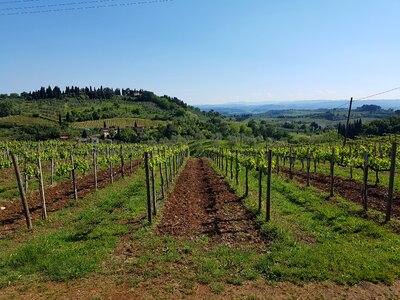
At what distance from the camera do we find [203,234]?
11977 millimetres

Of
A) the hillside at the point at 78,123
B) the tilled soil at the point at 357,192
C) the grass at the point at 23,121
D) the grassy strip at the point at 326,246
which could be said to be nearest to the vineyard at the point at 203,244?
the grassy strip at the point at 326,246

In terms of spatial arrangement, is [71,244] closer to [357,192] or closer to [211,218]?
[211,218]

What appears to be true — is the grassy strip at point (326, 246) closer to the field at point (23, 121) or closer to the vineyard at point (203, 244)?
the vineyard at point (203, 244)

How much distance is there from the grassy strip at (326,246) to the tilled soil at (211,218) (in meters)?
0.80

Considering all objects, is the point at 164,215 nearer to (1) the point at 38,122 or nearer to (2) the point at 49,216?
(2) the point at 49,216

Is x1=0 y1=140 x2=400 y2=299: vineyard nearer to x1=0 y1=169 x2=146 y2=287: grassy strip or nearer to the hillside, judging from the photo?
x1=0 y1=169 x2=146 y2=287: grassy strip

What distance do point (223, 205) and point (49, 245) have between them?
882cm

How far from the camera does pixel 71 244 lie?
35.9ft

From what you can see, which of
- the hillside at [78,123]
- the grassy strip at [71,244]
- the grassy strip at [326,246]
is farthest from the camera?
the hillside at [78,123]

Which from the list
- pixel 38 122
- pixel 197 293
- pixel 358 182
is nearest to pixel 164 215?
pixel 197 293

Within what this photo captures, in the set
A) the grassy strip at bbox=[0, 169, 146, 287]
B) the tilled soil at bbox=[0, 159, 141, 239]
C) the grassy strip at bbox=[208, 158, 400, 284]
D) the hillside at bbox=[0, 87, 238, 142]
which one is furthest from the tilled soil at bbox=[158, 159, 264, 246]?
the hillside at bbox=[0, 87, 238, 142]

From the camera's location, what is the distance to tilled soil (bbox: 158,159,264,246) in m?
11.8

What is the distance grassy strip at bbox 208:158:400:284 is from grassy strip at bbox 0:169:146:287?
5479 millimetres

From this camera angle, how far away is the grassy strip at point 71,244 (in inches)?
352
